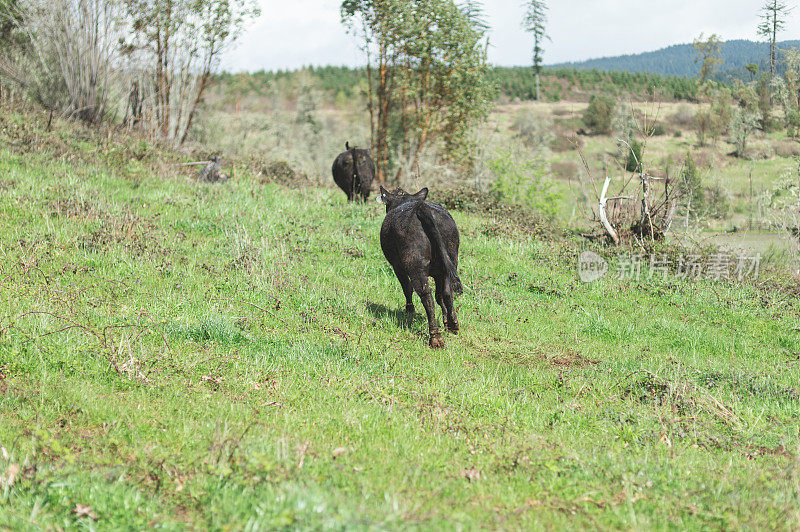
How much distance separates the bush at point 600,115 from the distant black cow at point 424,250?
178 ft

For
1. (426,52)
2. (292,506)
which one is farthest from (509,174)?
(292,506)

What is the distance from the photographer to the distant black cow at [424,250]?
6.73 m

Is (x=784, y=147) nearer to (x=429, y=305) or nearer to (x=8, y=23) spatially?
(x=429, y=305)

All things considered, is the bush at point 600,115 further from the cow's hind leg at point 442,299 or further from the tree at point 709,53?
the cow's hind leg at point 442,299

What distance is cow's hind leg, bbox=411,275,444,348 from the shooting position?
671 cm

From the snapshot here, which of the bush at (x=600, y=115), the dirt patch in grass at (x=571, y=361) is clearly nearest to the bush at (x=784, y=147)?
the bush at (x=600, y=115)

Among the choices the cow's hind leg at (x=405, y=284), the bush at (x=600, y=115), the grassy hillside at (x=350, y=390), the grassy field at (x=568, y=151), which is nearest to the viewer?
the grassy hillside at (x=350, y=390)

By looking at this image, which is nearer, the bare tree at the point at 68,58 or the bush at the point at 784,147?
the bare tree at the point at 68,58

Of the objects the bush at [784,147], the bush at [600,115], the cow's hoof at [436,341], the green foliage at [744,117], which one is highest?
the bush at [600,115]

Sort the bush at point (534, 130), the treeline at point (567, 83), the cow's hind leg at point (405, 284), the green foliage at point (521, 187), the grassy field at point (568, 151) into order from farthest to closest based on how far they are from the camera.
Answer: the treeline at point (567, 83) → the bush at point (534, 130) → the grassy field at point (568, 151) → the green foliage at point (521, 187) → the cow's hind leg at point (405, 284)

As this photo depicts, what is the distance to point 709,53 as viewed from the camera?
36.2 m

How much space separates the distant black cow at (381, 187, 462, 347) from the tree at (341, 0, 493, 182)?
55.7ft

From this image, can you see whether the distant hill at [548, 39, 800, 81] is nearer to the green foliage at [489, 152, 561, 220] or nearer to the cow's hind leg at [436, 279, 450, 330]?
the green foliage at [489, 152, 561, 220]

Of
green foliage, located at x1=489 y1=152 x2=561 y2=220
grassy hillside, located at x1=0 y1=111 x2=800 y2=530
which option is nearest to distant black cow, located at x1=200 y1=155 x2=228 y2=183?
grassy hillside, located at x1=0 y1=111 x2=800 y2=530
